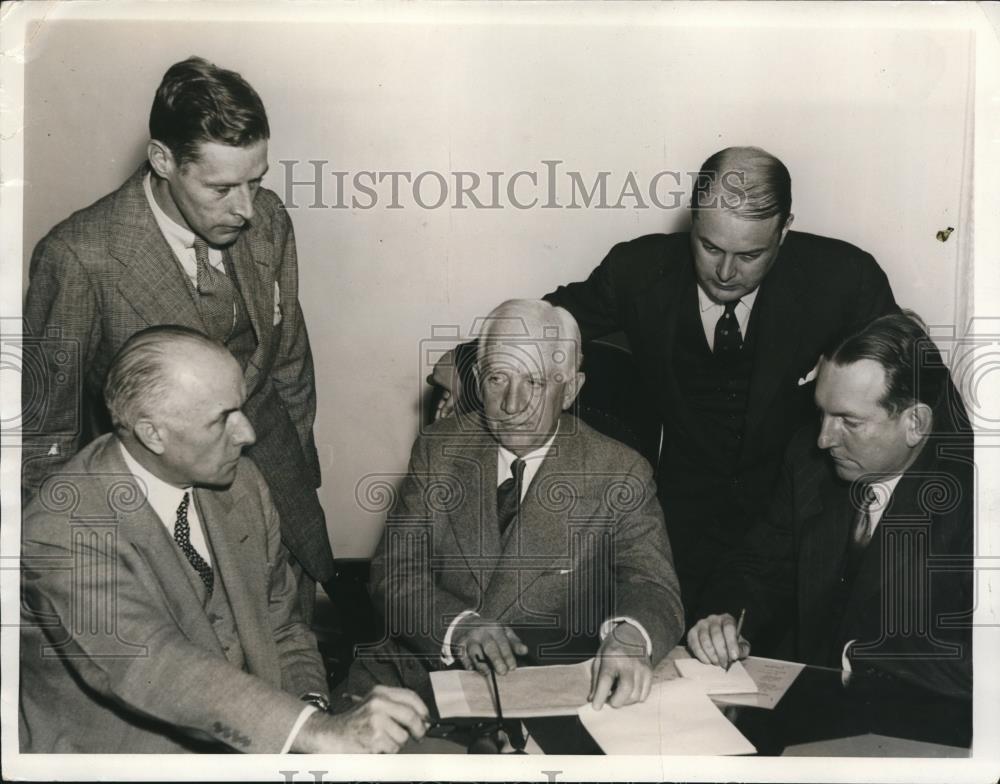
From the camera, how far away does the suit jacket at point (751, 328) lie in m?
3.25

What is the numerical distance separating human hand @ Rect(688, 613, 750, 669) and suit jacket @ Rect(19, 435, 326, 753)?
103 centimetres

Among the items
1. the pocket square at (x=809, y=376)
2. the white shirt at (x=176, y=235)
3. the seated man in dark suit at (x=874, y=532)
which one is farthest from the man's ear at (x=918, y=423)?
the white shirt at (x=176, y=235)

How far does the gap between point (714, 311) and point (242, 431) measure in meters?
1.40

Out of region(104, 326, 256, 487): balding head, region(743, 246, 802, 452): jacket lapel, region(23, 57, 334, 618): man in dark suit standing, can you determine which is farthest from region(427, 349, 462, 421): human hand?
region(743, 246, 802, 452): jacket lapel

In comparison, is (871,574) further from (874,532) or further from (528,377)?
(528,377)

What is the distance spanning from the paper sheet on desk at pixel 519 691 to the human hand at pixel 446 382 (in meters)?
0.73

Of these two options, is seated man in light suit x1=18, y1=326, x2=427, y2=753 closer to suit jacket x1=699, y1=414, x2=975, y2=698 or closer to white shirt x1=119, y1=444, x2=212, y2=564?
white shirt x1=119, y1=444, x2=212, y2=564

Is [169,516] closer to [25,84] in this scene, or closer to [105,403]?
[105,403]

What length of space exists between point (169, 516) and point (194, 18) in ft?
4.66

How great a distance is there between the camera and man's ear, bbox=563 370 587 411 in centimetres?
313

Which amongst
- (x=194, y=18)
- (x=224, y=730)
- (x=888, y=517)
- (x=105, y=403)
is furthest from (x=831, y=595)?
(x=194, y=18)

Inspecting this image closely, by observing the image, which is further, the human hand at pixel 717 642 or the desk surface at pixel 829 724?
the human hand at pixel 717 642

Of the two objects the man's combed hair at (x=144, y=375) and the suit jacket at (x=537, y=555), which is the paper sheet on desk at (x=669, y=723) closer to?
the suit jacket at (x=537, y=555)

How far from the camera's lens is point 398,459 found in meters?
3.25
